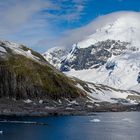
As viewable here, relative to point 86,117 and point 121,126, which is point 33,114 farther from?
point 121,126

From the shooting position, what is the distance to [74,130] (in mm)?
131750

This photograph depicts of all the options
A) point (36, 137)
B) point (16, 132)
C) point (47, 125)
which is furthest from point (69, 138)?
point (47, 125)

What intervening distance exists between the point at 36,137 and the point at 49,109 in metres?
78.6

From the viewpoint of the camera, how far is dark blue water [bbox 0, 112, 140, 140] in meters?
117

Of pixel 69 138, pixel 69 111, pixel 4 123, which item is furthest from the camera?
pixel 69 111

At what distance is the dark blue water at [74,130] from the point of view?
383 ft

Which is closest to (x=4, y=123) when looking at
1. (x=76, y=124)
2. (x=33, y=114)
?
(x=76, y=124)

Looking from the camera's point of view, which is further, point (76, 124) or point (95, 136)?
point (76, 124)

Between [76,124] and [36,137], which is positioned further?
[76,124]

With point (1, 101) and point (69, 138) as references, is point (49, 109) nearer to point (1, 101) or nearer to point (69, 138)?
point (1, 101)

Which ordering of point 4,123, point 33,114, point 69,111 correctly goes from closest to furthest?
point 4,123 → point 33,114 → point 69,111

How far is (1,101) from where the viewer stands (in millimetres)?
197500

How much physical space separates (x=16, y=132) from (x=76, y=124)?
28948 mm

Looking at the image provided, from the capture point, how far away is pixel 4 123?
141750 millimetres
